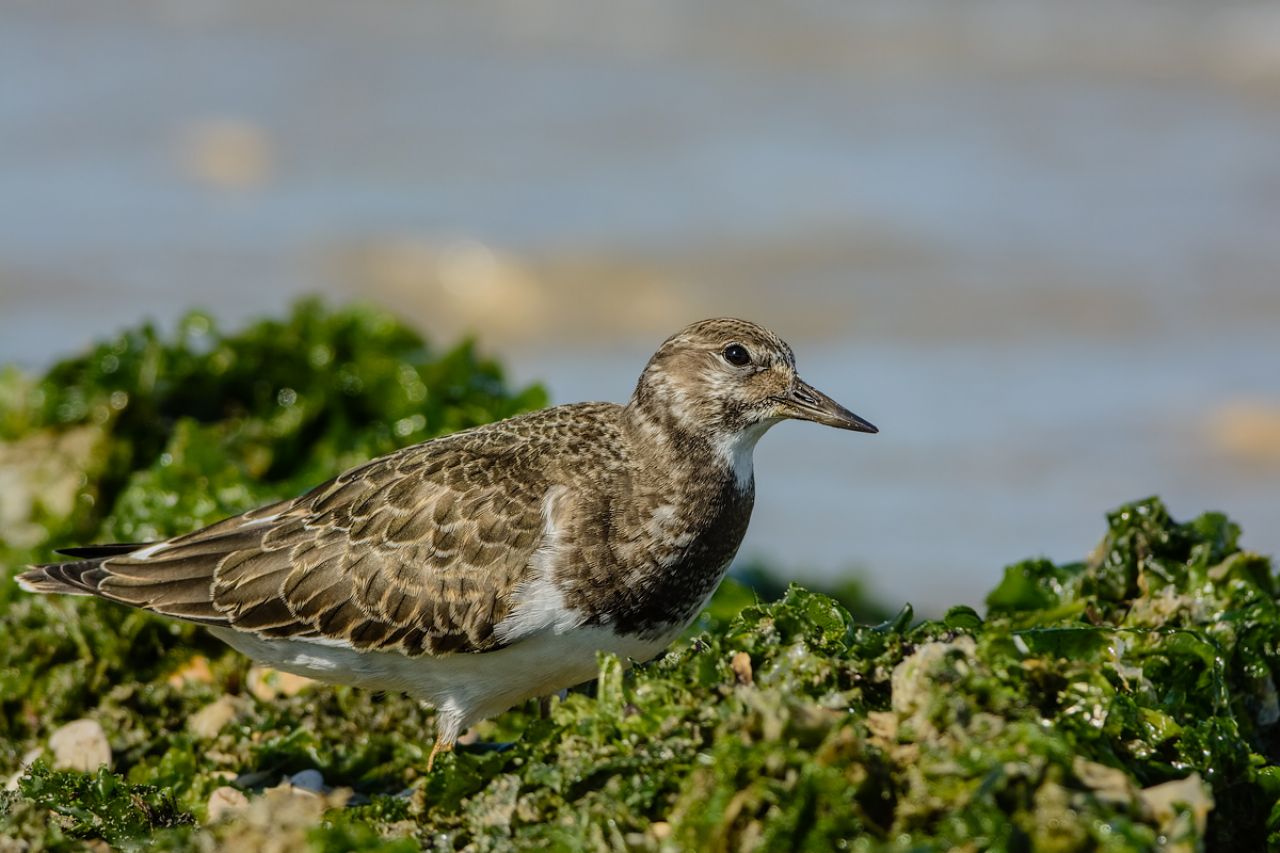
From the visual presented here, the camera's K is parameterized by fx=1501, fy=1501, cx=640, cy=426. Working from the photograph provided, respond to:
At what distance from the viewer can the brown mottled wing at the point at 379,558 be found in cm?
454

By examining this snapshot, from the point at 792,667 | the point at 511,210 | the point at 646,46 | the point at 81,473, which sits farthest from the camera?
the point at 646,46

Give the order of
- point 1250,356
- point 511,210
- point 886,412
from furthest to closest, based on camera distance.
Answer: point 511,210, point 1250,356, point 886,412

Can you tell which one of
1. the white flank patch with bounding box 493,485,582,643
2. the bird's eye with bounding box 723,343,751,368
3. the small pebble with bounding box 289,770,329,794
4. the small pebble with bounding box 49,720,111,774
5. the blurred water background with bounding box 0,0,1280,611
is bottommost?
the small pebble with bounding box 289,770,329,794

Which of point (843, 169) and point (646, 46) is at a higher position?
point (646, 46)

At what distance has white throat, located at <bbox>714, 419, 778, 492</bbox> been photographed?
478cm

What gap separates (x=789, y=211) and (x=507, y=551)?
7752 millimetres

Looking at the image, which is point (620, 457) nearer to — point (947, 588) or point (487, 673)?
point (487, 673)

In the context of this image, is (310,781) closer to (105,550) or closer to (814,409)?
(105,550)

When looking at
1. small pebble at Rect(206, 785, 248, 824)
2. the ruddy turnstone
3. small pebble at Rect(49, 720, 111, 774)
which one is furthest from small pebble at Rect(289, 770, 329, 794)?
small pebble at Rect(49, 720, 111, 774)

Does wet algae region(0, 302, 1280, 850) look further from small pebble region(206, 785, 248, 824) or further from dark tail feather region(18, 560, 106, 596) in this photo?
dark tail feather region(18, 560, 106, 596)

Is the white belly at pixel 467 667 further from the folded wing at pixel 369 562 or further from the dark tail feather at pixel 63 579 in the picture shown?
the dark tail feather at pixel 63 579

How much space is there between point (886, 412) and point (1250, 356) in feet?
8.83

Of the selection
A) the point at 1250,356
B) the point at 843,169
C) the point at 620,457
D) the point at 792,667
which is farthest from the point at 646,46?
the point at 792,667

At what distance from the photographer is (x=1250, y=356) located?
1002 cm
